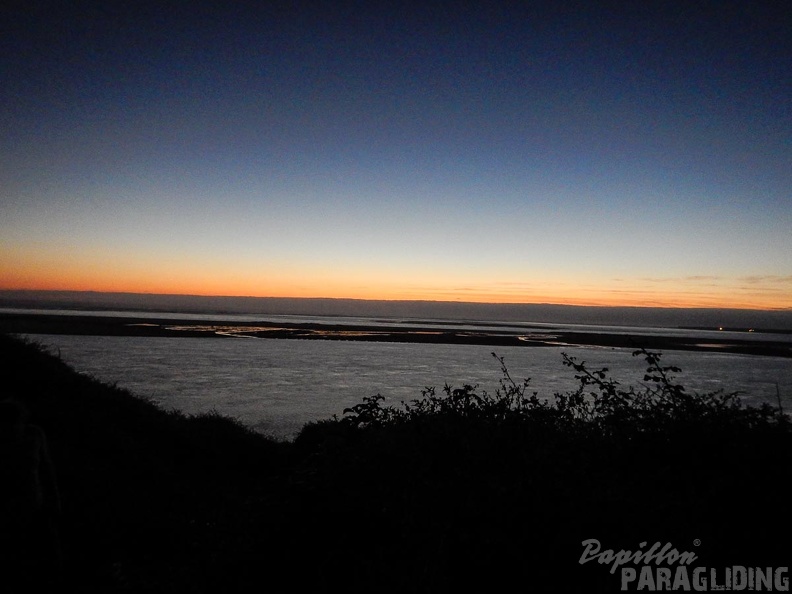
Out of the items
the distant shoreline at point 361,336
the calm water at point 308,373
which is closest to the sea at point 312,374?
the calm water at point 308,373

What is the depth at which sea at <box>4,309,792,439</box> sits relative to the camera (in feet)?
53.1

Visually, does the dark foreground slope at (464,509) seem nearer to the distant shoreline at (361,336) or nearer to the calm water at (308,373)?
the calm water at (308,373)

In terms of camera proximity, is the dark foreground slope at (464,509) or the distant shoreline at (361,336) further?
the distant shoreline at (361,336)

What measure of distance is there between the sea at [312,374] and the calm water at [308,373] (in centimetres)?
5

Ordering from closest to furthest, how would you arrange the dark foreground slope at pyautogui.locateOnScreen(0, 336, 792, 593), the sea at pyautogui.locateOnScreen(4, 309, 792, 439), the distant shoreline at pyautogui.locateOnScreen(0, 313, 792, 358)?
1. the dark foreground slope at pyautogui.locateOnScreen(0, 336, 792, 593)
2. the sea at pyautogui.locateOnScreen(4, 309, 792, 439)
3. the distant shoreline at pyautogui.locateOnScreen(0, 313, 792, 358)

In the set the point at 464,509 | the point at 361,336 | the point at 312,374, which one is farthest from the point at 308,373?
the point at 361,336

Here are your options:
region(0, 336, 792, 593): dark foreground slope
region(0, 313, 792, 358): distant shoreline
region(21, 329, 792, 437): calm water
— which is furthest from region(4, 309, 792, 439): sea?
region(0, 313, 792, 358): distant shoreline

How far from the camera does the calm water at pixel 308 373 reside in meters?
16.4

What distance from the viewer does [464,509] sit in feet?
13.9

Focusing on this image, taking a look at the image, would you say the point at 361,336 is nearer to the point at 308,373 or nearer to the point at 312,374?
the point at 308,373

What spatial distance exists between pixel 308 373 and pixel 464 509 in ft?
65.8

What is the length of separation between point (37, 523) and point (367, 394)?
13776 millimetres

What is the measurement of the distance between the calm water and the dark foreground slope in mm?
6715

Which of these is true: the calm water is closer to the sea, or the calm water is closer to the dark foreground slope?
the sea
